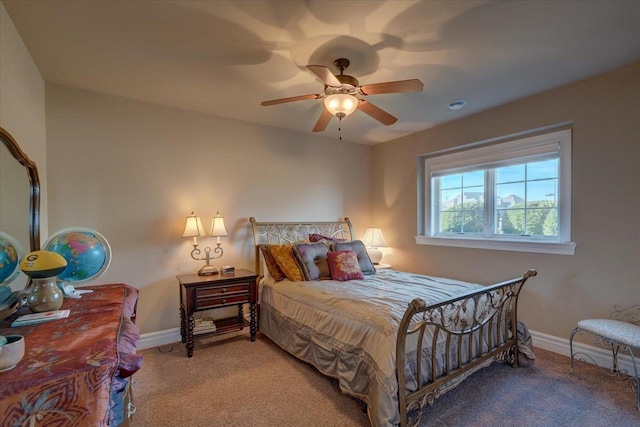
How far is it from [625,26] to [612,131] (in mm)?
975

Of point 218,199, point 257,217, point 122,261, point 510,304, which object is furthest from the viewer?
point 257,217

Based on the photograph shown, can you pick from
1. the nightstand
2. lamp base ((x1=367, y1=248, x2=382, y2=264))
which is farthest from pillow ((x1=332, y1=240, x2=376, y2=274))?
the nightstand

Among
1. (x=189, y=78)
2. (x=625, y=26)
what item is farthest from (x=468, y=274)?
(x=189, y=78)

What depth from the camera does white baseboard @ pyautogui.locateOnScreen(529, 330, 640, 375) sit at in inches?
99.1

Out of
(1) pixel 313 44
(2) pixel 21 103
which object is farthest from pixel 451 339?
(2) pixel 21 103

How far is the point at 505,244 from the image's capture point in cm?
331

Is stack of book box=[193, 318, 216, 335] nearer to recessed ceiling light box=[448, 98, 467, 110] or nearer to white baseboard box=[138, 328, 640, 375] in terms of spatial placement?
white baseboard box=[138, 328, 640, 375]

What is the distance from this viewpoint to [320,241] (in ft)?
11.9

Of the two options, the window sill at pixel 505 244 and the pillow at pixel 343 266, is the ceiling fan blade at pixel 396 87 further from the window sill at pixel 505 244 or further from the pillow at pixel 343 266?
the window sill at pixel 505 244

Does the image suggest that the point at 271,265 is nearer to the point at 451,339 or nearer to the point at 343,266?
the point at 343,266

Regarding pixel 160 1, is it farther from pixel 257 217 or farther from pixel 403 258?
pixel 403 258

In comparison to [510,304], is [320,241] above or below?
above

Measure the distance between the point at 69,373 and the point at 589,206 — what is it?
376 centimetres

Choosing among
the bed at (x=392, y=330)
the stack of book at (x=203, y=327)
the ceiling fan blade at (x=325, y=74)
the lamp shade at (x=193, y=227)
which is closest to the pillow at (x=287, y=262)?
the bed at (x=392, y=330)
